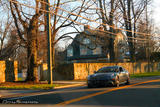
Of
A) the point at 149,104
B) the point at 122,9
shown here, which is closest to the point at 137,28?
the point at 122,9

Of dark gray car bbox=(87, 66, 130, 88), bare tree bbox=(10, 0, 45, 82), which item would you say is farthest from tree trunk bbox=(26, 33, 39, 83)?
dark gray car bbox=(87, 66, 130, 88)

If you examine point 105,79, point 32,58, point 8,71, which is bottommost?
point 105,79

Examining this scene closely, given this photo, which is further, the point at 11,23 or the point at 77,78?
the point at 77,78

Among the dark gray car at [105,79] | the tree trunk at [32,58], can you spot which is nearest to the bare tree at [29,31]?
the tree trunk at [32,58]

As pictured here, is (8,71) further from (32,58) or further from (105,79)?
(105,79)

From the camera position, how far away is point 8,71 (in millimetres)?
22266

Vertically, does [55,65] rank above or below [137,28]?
below

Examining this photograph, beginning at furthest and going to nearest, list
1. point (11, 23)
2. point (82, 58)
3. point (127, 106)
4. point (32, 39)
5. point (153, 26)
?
point (82, 58) < point (153, 26) < point (11, 23) < point (32, 39) < point (127, 106)

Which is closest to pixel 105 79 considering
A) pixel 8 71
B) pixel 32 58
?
pixel 32 58

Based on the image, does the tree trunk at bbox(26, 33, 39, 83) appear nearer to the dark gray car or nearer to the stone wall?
the stone wall

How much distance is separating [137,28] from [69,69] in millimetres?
17036

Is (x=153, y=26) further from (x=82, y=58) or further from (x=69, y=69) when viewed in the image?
(x=69, y=69)

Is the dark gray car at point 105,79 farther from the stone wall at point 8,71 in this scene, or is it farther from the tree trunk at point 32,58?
the stone wall at point 8,71

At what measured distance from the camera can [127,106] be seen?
8.07 metres
